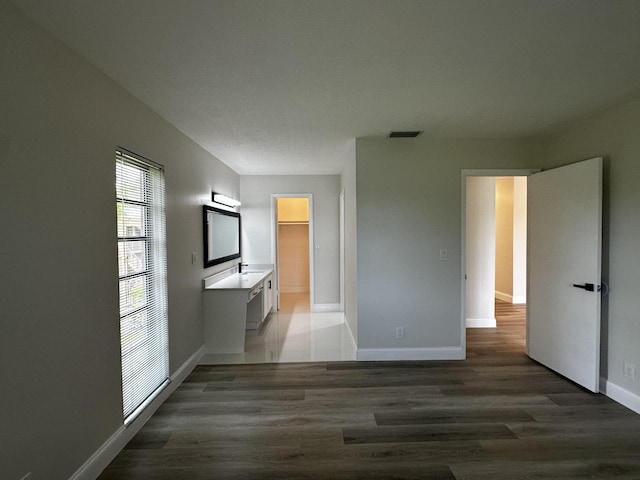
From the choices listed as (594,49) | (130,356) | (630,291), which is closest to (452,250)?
(630,291)

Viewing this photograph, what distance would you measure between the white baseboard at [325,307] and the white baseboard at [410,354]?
2.20 m

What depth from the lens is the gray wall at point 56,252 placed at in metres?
1.39

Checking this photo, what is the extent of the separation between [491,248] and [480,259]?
23 cm

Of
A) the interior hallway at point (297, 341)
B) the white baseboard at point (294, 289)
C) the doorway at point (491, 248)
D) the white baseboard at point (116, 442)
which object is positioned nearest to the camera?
the white baseboard at point (116, 442)

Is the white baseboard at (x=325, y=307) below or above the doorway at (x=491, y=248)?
below

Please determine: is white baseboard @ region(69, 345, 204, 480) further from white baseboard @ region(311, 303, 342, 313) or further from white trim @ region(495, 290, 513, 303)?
white trim @ region(495, 290, 513, 303)

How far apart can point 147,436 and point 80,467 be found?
21.4 inches

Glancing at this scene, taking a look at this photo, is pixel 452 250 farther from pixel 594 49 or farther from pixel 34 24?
pixel 34 24

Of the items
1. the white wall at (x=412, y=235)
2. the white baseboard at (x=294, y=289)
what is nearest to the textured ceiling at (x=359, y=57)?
the white wall at (x=412, y=235)

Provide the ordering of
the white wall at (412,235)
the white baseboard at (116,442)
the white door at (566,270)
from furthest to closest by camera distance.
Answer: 1. the white wall at (412,235)
2. the white door at (566,270)
3. the white baseboard at (116,442)

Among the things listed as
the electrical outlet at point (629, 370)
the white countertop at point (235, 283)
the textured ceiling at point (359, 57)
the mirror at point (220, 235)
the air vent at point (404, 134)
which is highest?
the air vent at point (404, 134)

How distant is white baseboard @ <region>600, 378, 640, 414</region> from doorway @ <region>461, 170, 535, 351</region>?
3.86 ft

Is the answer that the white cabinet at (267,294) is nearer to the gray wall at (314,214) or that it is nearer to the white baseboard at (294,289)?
the gray wall at (314,214)

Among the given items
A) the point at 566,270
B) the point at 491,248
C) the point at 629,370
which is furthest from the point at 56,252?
the point at 491,248
